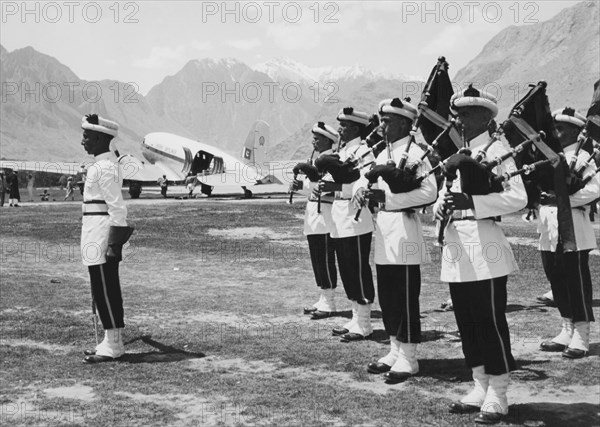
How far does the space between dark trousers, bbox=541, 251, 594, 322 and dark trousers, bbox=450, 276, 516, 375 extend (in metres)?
2.15

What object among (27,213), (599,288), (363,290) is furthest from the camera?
(27,213)

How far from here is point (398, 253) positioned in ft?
21.3

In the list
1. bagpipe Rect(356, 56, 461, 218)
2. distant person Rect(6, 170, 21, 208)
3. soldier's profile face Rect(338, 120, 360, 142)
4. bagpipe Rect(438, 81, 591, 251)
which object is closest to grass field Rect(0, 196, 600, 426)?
bagpipe Rect(438, 81, 591, 251)

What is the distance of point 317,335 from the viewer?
827 cm

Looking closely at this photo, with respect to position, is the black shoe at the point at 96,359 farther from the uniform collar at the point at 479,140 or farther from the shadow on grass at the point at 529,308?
the shadow on grass at the point at 529,308

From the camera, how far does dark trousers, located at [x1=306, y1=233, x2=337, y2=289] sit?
942 centimetres

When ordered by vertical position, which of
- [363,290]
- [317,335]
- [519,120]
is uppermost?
[519,120]

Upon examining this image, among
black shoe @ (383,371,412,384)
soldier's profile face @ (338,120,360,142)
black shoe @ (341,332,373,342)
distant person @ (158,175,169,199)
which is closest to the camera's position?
black shoe @ (383,371,412,384)

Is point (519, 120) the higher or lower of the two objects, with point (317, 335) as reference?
higher

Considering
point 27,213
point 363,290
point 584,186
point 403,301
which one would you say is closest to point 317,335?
point 363,290

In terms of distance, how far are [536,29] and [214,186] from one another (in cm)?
16430

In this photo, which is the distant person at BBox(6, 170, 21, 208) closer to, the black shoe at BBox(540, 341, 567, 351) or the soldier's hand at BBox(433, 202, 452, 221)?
the black shoe at BBox(540, 341, 567, 351)

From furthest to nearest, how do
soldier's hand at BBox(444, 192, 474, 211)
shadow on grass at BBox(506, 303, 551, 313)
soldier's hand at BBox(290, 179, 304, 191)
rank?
soldier's hand at BBox(290, 179, 304, 191)
shadow on grass at BBox(506, 303, 551, 313)
soldier's hand at BBox(444, 192, 474, 211)

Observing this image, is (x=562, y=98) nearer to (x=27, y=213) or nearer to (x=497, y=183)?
(x=27, y=213)
